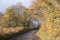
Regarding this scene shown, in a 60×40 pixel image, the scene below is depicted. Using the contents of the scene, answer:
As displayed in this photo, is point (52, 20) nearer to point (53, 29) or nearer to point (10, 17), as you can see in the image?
point (53, 29)

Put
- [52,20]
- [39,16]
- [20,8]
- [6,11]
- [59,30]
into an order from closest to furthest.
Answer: [59,30]
[52,20]
[39,16]
[6,11]
[20,8]

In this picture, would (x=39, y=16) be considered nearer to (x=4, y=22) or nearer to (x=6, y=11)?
(x=4, y=22)

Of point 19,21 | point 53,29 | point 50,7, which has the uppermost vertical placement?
point 50,7

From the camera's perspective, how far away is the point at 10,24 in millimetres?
85812

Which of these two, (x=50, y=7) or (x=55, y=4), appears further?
(x=50, y=7)

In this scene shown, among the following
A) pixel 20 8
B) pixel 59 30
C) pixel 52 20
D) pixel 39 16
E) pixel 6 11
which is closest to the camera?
pixel 59 30

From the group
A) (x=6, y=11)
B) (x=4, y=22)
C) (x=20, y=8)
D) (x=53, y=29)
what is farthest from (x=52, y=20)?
(x=20, y=8)

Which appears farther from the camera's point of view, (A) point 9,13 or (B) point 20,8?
(B) point 20,8

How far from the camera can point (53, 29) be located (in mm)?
23219

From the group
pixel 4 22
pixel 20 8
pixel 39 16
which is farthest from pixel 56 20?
pixel 20 8

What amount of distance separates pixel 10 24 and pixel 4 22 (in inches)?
108

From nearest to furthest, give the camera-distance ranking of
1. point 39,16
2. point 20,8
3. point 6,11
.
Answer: point 39,16 < point 6,11 < point 20,8

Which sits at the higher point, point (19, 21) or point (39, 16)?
point (39, 16)

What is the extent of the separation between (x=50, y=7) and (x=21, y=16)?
2858 inches
